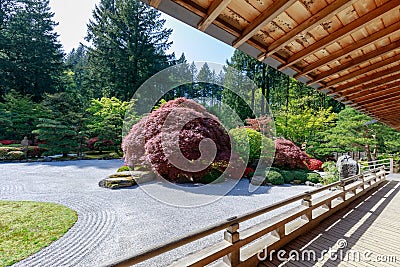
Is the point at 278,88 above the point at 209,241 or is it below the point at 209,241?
above

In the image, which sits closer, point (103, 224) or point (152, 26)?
point (103, 224)

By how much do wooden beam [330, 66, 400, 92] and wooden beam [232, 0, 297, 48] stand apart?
1549 mm

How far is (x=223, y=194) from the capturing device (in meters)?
5.09

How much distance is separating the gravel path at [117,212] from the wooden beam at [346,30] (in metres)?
2.49

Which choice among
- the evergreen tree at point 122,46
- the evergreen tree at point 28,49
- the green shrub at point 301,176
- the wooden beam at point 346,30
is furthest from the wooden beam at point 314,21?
the evergreen tree at point 28,49

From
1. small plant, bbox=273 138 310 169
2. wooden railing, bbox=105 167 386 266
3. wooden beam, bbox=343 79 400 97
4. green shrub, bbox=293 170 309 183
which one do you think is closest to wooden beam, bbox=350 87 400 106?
wooden beam, bbox=343 79 400 97

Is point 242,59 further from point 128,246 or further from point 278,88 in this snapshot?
point 128,246

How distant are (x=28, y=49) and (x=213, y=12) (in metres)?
19.7

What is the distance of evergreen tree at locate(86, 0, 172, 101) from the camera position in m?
17.0

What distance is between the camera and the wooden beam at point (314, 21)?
0.97 meters

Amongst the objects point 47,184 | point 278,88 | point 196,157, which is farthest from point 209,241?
point 278,88

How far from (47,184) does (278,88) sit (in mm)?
16021

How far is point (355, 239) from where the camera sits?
237 cm

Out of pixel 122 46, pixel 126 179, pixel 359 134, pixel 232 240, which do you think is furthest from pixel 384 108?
pixel 122 46
